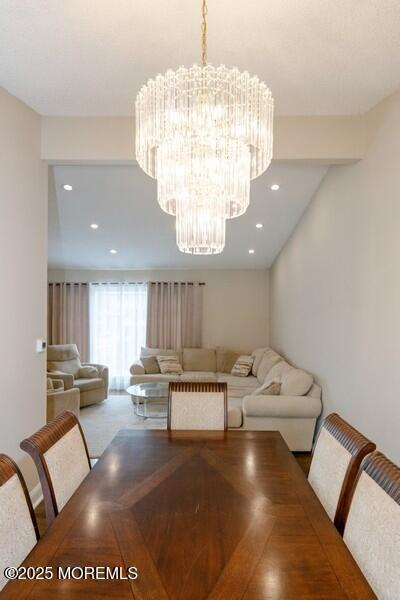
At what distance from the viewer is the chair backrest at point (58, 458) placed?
4.66ft

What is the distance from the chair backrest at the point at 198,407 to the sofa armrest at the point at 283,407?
4.47 feet

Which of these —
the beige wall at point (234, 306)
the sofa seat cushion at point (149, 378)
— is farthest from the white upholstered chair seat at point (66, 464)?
the beige wall at point (234, 306)

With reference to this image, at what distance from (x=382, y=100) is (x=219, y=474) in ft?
8.66

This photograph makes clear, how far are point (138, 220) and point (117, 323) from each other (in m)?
2.94

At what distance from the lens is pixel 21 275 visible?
272 cm

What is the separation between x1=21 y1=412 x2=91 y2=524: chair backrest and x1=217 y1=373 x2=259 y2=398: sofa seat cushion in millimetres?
3390

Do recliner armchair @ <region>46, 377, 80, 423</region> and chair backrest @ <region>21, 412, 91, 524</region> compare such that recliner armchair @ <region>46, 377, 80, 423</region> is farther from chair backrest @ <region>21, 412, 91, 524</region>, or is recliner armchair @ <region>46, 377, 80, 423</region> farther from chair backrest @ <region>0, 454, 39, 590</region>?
chair backrest @ <region>0, 454, 39, 590</region>

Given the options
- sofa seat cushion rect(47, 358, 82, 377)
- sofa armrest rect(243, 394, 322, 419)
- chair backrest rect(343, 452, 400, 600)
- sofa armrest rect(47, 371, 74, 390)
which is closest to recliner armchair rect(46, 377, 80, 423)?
sofa armrest rect(47, 371, 74, 390)

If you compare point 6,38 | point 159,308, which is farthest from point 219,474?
point 159,308

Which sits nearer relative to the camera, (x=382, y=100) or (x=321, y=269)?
(x=382, y=100)

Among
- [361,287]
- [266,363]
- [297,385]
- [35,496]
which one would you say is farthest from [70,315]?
[361,287]

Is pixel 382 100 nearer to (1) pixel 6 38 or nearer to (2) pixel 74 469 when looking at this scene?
(1) pixel 6 38

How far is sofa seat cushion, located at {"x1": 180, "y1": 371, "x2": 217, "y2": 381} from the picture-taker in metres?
6.39

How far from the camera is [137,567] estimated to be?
101 centimetres
